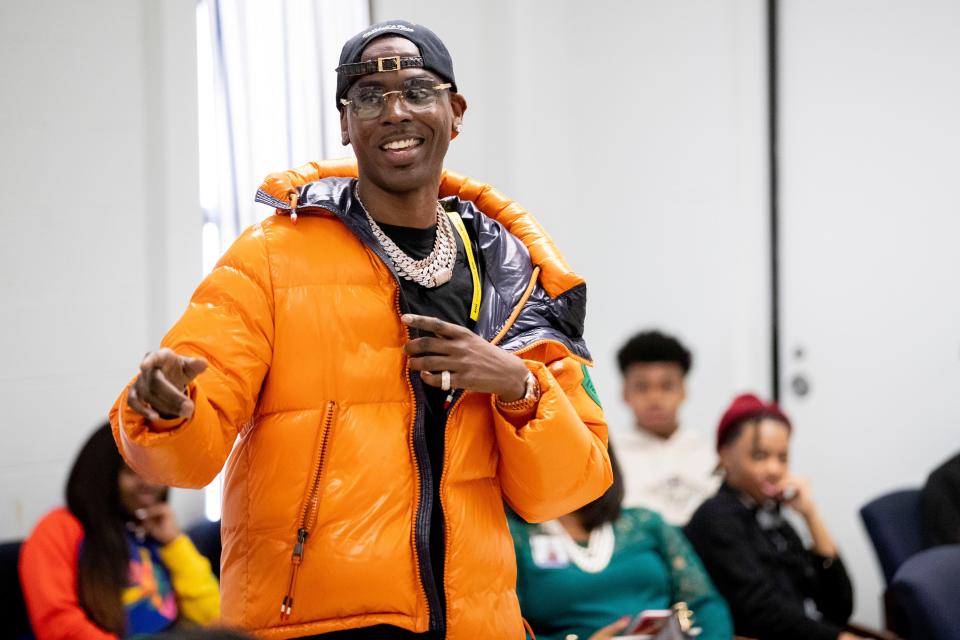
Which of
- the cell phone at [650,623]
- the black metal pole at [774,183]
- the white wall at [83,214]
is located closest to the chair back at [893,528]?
the cell phone at [650,623]

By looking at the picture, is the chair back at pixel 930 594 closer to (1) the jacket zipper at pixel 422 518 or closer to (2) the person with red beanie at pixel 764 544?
(2) the person with red beanie at pixel 764 544

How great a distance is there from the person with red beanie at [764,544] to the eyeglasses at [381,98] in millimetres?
1862

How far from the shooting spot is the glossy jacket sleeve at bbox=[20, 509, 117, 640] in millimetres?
2457

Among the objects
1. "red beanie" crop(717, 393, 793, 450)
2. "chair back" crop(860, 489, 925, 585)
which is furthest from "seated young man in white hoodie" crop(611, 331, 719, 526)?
"chair back" crop(860, 489, 925, 585)

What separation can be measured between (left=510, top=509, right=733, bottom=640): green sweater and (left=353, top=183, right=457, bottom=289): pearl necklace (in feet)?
3.78

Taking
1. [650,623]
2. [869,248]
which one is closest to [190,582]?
[650,623]

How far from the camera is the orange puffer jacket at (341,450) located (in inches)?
52.3

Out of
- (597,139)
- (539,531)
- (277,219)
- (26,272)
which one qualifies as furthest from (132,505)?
(597,139)

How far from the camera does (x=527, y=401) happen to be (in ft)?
4.49

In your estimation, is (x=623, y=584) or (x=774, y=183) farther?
(x=774, y=183)

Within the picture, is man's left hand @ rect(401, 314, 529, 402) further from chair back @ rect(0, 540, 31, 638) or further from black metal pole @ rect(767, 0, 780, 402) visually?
black metal pole @ rect(767, 0, 780, 402)

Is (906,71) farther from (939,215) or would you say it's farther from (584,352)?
(584,352)

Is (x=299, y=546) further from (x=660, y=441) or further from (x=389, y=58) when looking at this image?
Answer: (x=660, y=441)

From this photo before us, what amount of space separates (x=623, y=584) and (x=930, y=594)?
0.66 meters
